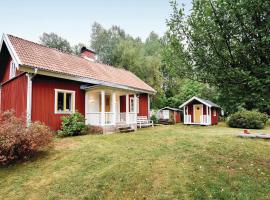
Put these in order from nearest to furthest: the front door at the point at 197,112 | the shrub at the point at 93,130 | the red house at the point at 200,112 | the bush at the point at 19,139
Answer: the bush at the point at 19,139 → the shrub at the point at 93,130 → the red house at the point at 200,112 → the front door at the point at 197,112

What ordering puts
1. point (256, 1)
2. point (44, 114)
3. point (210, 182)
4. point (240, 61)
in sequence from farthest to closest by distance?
point (44, 114) → point (240, 61) → point (210, 182) → point (256, 1)

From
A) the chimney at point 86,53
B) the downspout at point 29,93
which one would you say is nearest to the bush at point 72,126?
the downspout at point 29,93

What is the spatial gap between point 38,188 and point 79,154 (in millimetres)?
2162

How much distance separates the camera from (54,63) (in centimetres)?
1169

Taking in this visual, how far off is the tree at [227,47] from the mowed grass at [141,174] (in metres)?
1.86

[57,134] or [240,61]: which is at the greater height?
[240,61]

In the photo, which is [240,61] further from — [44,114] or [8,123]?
[44,114]

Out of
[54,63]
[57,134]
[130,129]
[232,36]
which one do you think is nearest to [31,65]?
[54,63]

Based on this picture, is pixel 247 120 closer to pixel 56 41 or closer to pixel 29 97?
pixel 29 97

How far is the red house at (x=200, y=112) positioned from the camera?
2027 cm

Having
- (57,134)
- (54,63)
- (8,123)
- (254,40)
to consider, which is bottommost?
(57,134)

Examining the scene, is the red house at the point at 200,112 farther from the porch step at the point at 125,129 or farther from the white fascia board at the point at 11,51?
the white fascia board at the point at 11,51

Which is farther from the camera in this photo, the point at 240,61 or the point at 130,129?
the point at 130,129

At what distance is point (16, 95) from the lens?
1128 centimetres
